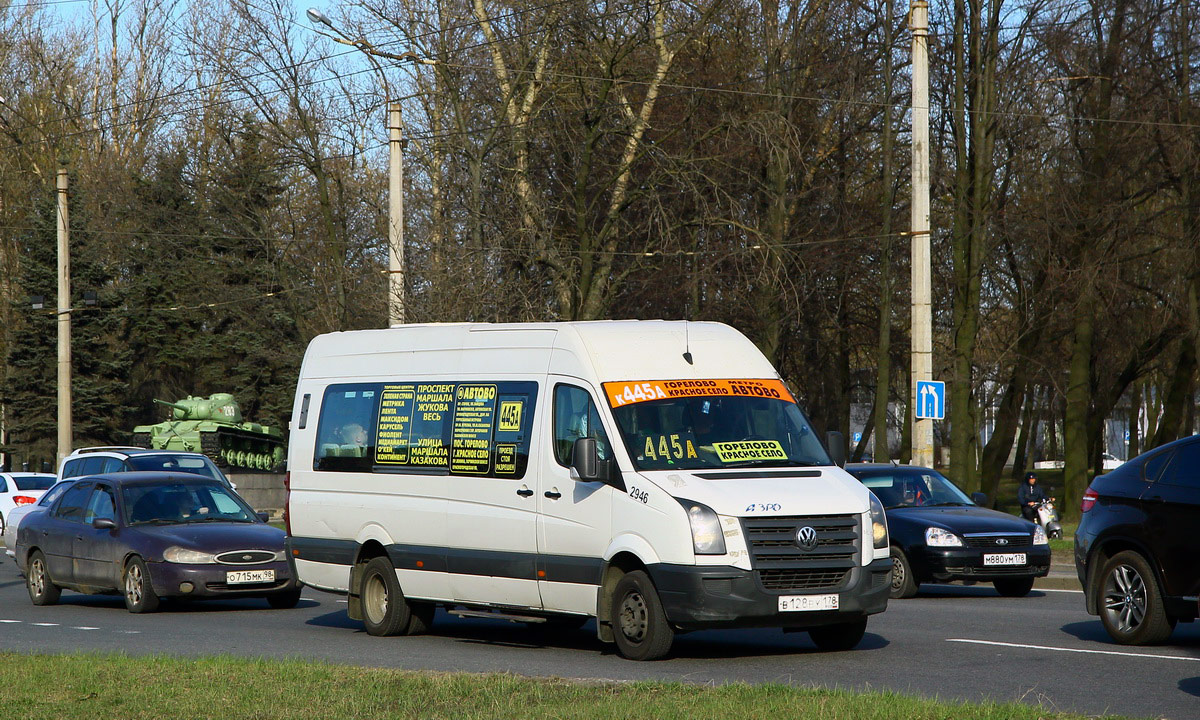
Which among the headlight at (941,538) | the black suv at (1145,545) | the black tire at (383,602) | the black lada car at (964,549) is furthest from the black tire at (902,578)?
the black tire at (383,602)

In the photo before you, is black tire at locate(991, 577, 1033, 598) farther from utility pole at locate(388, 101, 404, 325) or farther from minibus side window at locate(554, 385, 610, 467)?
utility pole at locate(388, 101, 404, 325)

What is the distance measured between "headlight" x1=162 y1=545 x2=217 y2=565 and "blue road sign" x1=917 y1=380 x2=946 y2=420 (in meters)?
10.2

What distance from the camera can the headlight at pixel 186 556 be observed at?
51.8 ft

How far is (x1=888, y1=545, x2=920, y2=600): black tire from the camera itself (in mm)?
16297

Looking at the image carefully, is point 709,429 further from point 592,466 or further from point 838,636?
point 838,636

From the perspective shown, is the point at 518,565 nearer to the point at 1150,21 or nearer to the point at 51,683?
the point at 51,683

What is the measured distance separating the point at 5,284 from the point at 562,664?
53924mm

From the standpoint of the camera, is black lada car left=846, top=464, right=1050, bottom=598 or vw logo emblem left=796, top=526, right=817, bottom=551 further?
black lada car left=846, top=464, right=1050, bottom=598

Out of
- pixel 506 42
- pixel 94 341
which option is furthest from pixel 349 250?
pixel 94 341

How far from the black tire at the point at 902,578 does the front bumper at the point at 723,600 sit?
18.7ft

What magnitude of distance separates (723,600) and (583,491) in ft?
Answer: 4.72

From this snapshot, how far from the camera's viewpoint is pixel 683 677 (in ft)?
32.8

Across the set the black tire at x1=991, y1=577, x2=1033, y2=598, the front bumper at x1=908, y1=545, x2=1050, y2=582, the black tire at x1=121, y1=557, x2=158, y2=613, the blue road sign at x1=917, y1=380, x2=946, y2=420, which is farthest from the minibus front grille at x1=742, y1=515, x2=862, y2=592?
the blue road sign at x1=917, y1=380, x2=946, y2=420

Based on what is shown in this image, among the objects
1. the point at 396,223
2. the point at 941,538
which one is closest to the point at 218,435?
the point at 396,223
